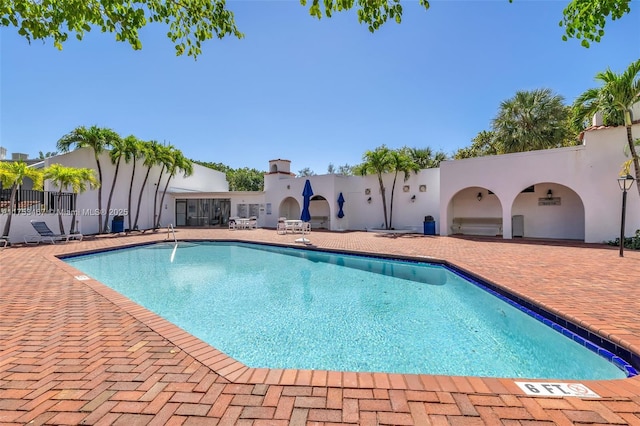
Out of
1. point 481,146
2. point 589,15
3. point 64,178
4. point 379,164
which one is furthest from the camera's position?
point 481,146

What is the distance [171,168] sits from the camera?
71.1 feet

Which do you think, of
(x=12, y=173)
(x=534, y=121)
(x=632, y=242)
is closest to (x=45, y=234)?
(x=12, y=173)

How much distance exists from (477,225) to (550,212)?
3.34m

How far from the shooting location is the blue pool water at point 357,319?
148 inches

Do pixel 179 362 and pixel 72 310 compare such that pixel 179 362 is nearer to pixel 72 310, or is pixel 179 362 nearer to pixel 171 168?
pixel 72 310

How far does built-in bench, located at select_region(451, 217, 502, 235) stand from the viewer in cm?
1630

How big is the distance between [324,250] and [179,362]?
30.6ft

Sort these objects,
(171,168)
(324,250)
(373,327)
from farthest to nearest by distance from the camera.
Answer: (171,168) < (324,250) < (373,327)

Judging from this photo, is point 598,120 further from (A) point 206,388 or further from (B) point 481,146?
(A) point 206,388

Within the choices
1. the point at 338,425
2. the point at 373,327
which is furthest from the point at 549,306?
the point at 338,425

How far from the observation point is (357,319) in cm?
527

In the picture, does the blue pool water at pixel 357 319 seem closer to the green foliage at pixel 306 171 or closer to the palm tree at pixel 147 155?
the palm tree at pixel 147 155

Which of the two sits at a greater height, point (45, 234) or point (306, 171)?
point (306, 171)

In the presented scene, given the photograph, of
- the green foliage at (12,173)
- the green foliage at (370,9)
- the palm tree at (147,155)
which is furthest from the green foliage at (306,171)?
the green foliage at (370,9)
